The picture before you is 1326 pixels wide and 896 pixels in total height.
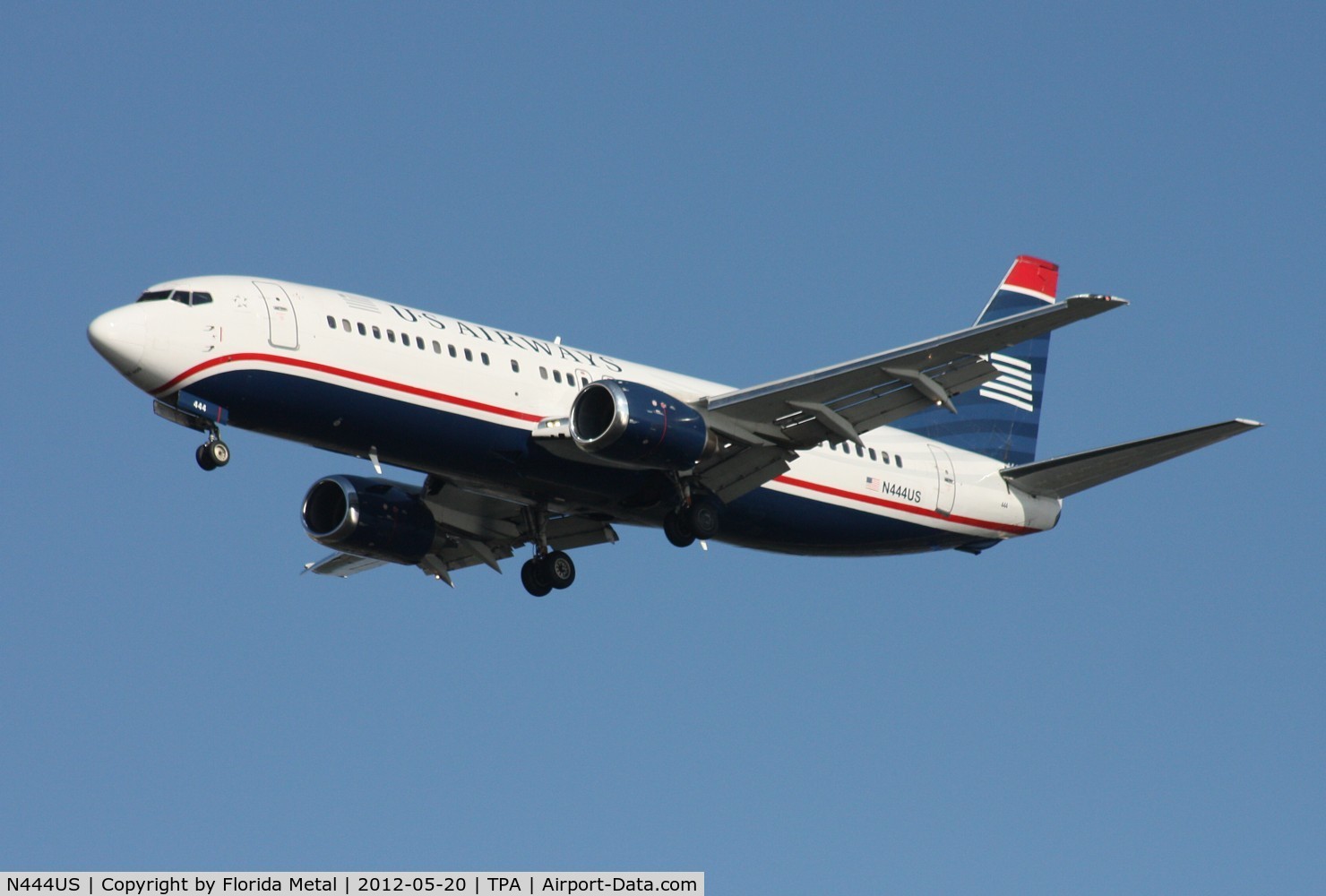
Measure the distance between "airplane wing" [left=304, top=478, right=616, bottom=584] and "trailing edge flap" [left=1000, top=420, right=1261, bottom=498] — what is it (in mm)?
9181

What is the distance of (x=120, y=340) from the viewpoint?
104 feet

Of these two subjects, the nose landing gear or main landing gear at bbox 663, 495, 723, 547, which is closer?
the nose landing gear

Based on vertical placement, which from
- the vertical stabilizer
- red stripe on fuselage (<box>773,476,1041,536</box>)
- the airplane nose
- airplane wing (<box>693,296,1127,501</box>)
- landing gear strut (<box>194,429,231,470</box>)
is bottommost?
landing gear strut (<box>194,429,231,470</box>)

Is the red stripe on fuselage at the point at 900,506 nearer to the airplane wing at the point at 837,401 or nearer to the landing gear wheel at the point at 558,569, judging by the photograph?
the airplane wing at the point at 837,401

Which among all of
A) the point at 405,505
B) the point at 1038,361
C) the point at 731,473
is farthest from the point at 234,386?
the point at 1038,361

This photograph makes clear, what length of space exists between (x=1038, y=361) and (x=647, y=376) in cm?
1296

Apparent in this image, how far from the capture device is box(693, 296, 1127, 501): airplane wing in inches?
1313

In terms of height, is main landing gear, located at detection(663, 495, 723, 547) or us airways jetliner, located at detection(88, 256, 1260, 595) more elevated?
us airways jetliner, located at detection(88, 256, 1260, 595)

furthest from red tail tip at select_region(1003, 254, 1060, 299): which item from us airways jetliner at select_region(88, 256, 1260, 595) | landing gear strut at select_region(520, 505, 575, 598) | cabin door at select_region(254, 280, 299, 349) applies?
cabin door at select_region(254, 280, 299, 349)

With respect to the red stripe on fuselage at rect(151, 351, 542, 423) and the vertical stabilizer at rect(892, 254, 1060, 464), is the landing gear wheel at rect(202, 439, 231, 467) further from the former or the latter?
the vertical stabilizer at rect(892, 254, 1060, 464)

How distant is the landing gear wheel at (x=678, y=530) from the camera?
36.1 meters

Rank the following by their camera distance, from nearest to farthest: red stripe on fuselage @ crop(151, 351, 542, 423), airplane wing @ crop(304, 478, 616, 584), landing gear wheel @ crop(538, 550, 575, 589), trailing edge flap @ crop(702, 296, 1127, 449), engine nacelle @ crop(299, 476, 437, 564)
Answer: red stripe on fuselage @ crop(151, 351, 542, 423), trailing edge flap @ crop(702, 296, 1127, 449), engine nacelle @ crop(299, 476, 437, 564), landing gear wheel @ crop(538, 550, 575, 589), airplane wing @ crop(304, 478, 616, 584)

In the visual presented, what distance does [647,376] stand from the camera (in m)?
36.9

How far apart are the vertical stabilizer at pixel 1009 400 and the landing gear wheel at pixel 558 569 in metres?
8.11
